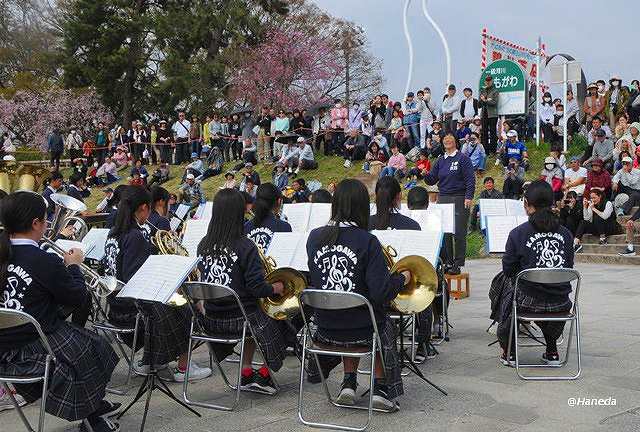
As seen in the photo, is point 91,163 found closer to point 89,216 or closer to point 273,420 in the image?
point 89,216

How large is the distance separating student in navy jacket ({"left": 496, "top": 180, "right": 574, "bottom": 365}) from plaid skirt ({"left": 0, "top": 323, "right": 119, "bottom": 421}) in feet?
10.5

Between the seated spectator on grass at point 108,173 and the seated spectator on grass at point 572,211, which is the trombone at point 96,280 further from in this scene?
the seated spectator on grass at point 108,173

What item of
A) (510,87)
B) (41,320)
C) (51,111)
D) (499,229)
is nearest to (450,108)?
(510,87)

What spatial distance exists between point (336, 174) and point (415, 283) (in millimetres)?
15763

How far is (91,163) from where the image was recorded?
28875mm

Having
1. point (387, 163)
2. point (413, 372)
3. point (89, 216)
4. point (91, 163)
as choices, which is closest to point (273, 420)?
point (413, 372)

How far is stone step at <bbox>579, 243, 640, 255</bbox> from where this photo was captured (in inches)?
531

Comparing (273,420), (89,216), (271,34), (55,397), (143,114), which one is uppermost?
(271,34)

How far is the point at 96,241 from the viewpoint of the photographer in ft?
23.5

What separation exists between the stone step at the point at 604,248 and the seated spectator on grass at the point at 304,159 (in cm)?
941

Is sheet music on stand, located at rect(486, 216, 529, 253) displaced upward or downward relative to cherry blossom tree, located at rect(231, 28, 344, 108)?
downward

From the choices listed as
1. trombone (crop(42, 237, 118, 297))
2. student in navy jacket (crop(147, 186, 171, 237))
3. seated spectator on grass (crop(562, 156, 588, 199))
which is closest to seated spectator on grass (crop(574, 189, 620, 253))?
seated spectator on grass (crop(562, 156, 588, 199))

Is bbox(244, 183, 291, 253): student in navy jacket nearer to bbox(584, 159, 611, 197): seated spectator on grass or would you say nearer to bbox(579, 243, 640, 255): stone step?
bbox(579, 243, 640, 255): stone step

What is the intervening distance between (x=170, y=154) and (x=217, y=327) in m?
22.8
